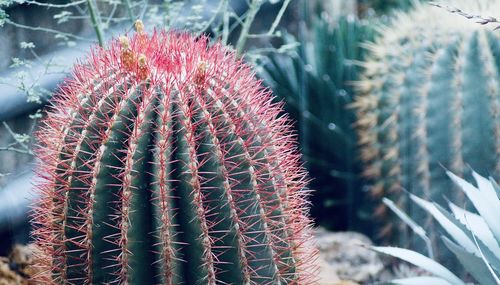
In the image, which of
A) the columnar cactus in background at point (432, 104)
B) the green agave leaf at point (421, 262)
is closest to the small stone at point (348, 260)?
the columnar cactus in background at point (432, 104)

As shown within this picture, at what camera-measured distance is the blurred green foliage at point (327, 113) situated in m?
3.24

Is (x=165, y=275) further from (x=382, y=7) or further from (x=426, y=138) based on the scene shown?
(x=382, y=7)

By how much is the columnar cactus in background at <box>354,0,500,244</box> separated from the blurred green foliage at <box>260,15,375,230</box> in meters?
0.36

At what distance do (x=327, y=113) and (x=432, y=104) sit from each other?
0.84m

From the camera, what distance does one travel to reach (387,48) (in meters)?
2.80

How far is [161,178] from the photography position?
4.57ft

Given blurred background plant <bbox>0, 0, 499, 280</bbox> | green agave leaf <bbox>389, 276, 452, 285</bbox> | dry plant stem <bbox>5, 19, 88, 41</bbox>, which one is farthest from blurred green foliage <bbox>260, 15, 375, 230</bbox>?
green agave leaf <bbox>389, 276, 452, 285</bbox>

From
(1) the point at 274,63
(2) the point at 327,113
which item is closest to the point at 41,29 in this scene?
(1) the point at 274,63

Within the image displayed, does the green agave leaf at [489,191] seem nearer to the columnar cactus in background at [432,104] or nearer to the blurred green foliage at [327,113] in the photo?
the columnar cactus in background at [432,104]

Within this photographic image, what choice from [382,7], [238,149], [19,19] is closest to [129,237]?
[238,149]

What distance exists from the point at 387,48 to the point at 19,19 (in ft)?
4.68

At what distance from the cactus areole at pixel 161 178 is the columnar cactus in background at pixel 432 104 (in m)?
1.12

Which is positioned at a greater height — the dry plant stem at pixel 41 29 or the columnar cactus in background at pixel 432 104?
the dry plant stem at pixel 41 29

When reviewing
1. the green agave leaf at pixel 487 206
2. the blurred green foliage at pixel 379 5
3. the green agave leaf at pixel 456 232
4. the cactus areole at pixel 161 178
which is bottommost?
the blurred green foliage at pixel 379 5
